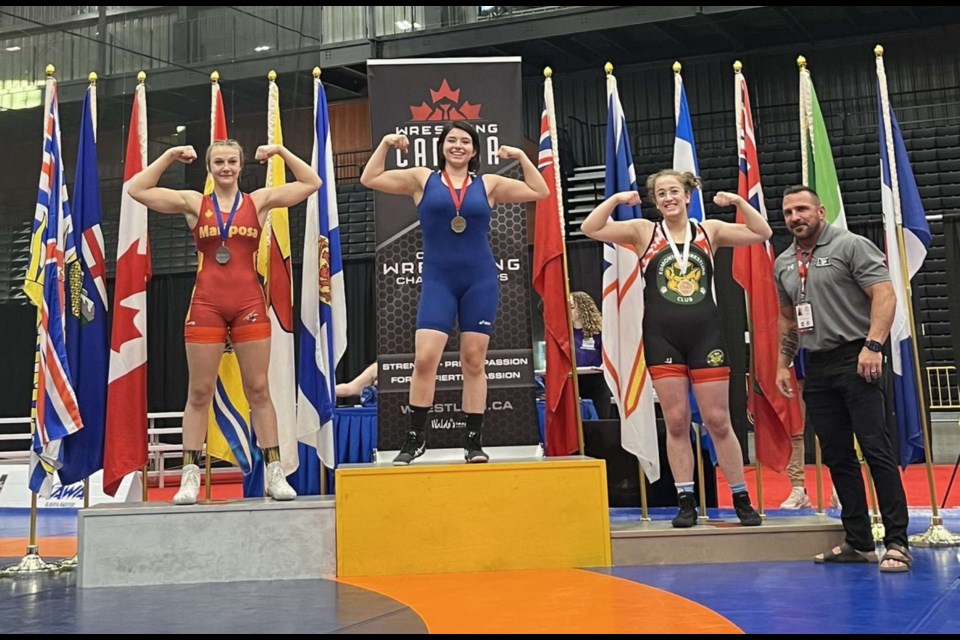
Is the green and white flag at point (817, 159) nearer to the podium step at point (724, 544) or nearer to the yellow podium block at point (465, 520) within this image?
the podium step at point (724, 544)

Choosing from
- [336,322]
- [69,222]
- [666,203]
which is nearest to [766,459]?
[666,203]

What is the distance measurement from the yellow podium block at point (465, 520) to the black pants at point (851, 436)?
3.30ft

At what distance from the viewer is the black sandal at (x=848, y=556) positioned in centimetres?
400

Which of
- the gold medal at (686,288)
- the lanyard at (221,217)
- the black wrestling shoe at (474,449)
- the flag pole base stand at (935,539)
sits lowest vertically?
the flag pole base stand at (935,539)

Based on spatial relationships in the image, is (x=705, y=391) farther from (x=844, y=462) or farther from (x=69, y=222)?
(x=69, y=222)

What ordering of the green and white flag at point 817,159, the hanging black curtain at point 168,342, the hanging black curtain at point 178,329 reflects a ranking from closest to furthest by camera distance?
1. the green and white flag at point 817,159
2. the hanging black curtain at point 178,329
3. the hanging black curtain at point 168,342

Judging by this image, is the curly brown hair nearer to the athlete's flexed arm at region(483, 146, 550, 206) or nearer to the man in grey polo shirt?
the athlete's flexed arm at region(483, 146, 550, 206)

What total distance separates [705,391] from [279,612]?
212 cm

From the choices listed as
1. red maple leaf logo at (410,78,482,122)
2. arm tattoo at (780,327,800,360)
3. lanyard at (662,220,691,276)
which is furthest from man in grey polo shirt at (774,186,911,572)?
red maple leaf logo at (410,78,482,122)

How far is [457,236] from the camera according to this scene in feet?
14.6

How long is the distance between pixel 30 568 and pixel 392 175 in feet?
8.69

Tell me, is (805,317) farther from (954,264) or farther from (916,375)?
(954,264)

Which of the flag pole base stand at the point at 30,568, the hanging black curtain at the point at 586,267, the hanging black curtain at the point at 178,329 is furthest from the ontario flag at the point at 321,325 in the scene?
the hanging black curtain at the point at 178,329

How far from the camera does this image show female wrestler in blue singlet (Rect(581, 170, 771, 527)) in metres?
4.28
